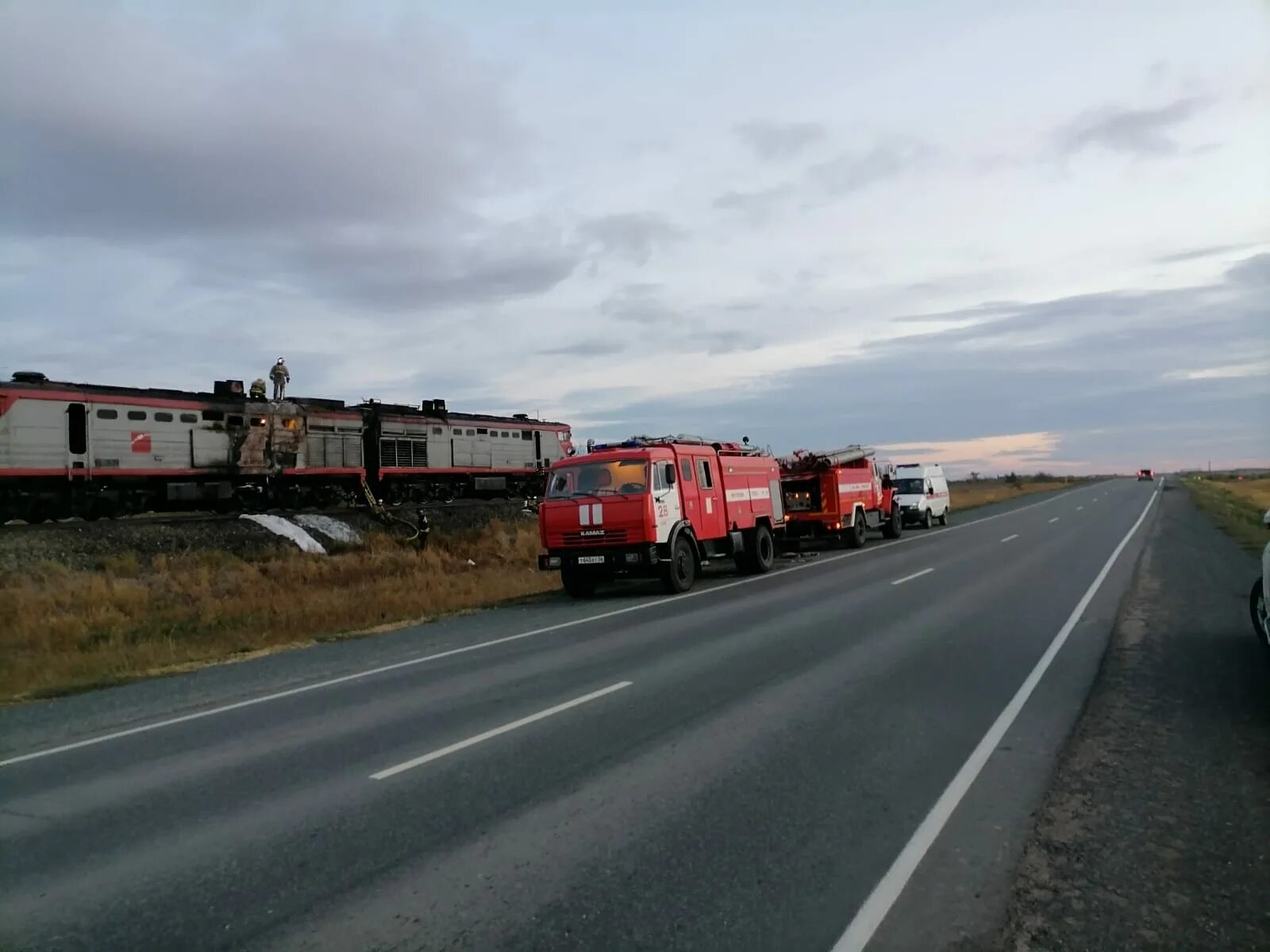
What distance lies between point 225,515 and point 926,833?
1046 inches

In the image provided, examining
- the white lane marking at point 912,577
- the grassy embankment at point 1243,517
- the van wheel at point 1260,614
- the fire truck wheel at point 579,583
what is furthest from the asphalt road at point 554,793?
the grassy embankment at point 1243,517

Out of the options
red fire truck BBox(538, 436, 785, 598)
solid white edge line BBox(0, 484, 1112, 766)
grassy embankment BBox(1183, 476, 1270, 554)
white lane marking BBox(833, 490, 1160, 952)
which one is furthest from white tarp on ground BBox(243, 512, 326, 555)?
grassy embankment BBox(1183, 476, 1270, 554)

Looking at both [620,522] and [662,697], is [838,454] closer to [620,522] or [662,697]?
[620,522]

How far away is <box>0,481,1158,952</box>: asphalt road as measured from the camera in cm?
432

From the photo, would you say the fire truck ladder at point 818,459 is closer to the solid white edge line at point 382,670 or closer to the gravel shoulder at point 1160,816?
the solid white edge line at point 382,670

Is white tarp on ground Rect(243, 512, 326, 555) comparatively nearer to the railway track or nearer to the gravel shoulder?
the railway track

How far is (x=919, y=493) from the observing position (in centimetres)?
3675

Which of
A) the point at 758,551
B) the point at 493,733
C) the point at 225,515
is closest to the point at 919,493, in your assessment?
the point at 758,551

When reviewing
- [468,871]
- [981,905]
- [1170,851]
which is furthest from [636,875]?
[1170,851]

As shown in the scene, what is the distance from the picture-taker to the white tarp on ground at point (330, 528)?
27044 mm

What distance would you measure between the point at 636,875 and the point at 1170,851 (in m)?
2.77

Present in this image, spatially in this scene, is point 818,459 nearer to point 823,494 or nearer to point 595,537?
point 823,494

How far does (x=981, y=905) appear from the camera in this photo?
4.37 m

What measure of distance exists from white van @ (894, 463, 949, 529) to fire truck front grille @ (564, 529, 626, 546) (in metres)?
21.1
